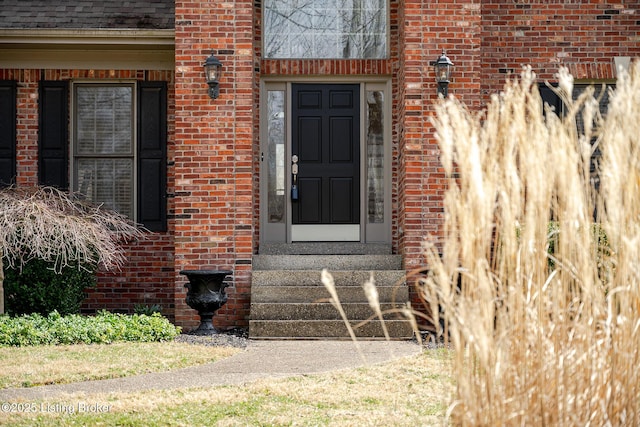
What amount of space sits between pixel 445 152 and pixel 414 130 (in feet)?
21.7

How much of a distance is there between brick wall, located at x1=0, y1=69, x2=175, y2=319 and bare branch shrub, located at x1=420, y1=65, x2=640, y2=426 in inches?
299

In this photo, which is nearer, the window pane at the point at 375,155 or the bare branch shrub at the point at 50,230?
the bare branch shrub at the point at 50,230

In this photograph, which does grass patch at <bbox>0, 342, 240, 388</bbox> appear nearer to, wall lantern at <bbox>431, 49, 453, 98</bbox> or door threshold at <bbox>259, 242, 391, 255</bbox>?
door threshold at <bbox>259, 242, 391, 255</bbox>

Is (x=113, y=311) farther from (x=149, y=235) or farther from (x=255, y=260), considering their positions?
(x=255, y=260)

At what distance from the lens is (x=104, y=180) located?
10.5 metres

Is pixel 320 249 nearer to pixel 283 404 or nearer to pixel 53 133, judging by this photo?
pixel 53 133

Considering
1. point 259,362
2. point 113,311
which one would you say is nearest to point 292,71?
point 113,311

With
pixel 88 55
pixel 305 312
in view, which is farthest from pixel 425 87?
pixel 88 55

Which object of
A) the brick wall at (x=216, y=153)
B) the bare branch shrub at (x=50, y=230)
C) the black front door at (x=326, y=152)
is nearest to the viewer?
the bare branch shrub at (x=50, y=230)

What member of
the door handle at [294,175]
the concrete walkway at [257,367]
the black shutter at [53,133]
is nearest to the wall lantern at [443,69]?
the door handle at [294,175]

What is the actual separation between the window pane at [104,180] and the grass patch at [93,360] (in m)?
3.18

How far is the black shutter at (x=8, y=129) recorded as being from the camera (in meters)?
10.3

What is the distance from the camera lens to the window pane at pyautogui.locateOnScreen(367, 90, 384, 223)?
33.7ft

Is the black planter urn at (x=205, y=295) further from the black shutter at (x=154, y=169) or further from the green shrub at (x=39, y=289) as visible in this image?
the black shutter at (x=154, y=169)
